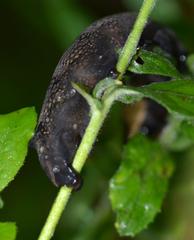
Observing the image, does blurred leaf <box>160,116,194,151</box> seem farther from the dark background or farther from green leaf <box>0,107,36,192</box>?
green leaf <box>0,107,36,192</box>

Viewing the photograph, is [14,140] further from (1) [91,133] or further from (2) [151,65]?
(2) [151,65]

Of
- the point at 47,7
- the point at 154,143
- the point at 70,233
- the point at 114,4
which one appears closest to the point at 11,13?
the point at 47,7

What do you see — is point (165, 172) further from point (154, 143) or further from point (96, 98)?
point (96, 98)

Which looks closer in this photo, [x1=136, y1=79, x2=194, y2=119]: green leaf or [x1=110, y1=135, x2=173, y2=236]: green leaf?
[x1=136, y1=79, x2=194, y2=119]: green leaf

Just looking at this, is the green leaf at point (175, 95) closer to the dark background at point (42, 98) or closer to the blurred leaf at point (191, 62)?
the blurred leaf at point (191, 62)

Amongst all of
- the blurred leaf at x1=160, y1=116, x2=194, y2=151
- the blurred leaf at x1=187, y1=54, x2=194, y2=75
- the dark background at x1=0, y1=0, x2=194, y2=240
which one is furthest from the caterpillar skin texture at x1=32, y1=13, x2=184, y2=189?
the dark background at x1=0, y1=0, x2=194, y2=240

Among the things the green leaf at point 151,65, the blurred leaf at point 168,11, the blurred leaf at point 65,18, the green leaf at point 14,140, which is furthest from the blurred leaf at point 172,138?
the blurred leaf at point 65,18

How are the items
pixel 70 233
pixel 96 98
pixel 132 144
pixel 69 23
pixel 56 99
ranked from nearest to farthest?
pixel 96 98
pixel 56 99
pixel 132 144
pixel 70 233
pixel 69 23
